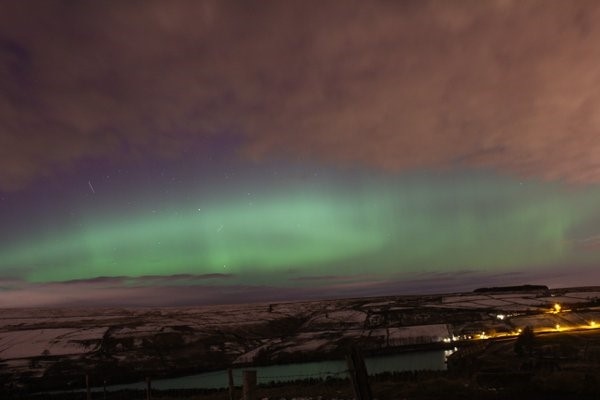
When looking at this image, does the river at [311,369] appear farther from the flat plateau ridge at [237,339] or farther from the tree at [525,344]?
the tree at [525,344]

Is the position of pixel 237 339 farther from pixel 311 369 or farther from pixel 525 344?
pixel 525 344

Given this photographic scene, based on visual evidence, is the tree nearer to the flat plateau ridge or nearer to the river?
the river

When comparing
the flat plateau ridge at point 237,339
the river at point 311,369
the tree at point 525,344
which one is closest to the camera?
the tree at point 525,344

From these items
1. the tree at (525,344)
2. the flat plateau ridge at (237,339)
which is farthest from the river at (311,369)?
the tree at (525,344)

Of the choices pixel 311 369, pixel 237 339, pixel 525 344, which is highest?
pixel 525 344

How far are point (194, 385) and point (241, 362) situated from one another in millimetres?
18577

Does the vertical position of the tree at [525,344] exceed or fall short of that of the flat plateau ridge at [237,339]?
it exceeds it

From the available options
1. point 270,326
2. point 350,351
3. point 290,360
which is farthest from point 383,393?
point 270,326

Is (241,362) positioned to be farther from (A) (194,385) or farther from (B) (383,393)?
(B) (383,393)

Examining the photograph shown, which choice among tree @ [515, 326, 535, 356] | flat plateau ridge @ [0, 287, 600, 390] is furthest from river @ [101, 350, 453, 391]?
Result: tree @ [515, 326, 535, 356]

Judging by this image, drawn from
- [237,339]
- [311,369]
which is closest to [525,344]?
[311,369]

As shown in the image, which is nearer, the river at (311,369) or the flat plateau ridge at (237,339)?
the river at (311,369)

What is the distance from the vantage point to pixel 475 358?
50.1m

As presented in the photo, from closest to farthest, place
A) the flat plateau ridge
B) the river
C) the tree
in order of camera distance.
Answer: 1. the tree
2. the river
3. the flat plateau ridge
